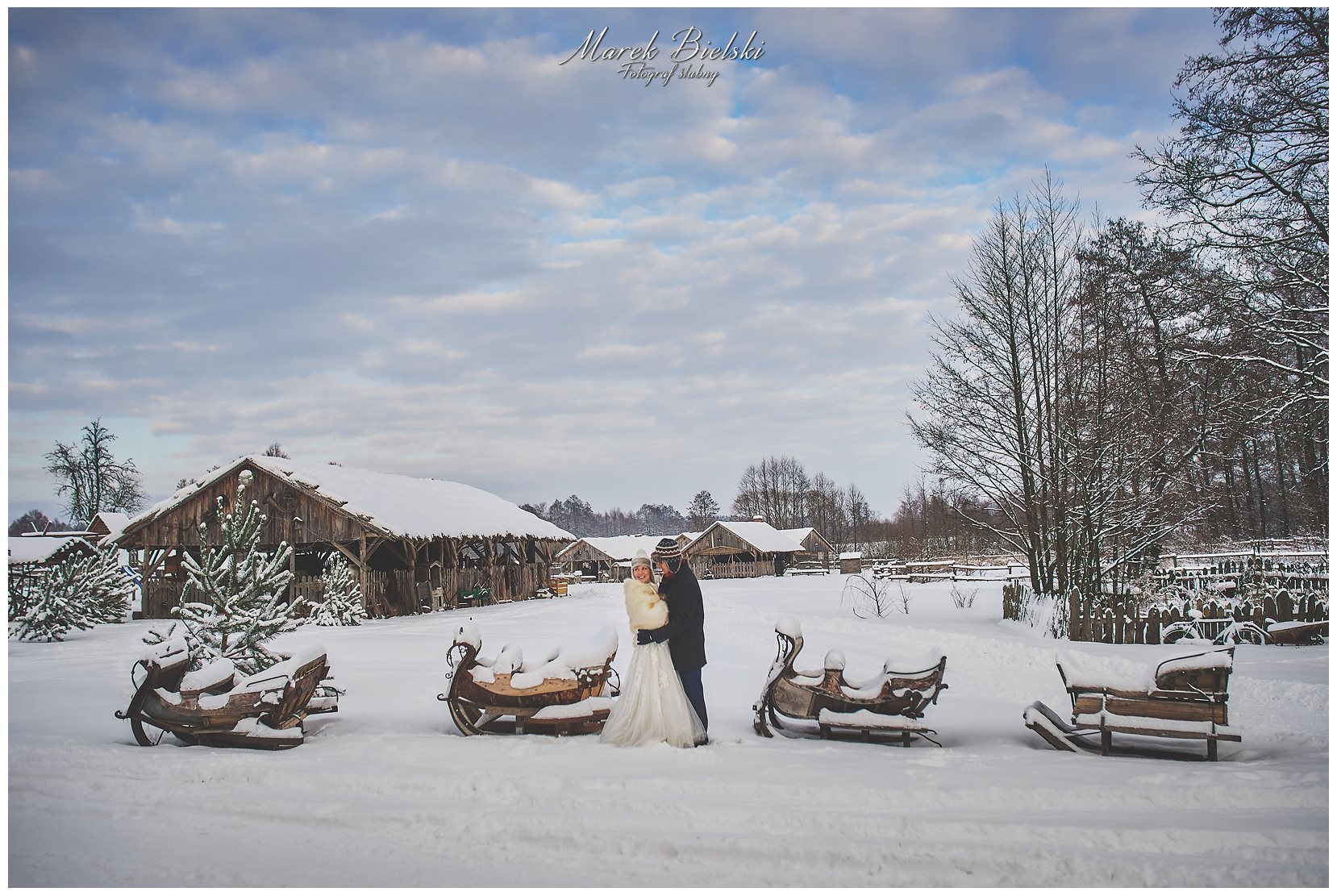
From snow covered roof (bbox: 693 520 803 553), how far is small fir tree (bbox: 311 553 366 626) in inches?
1632

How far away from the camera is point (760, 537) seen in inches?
2537

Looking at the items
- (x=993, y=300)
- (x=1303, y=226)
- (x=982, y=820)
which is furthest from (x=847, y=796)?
(x=993, y=300)

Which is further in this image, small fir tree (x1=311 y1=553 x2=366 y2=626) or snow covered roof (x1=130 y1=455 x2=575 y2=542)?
snow covered roof (x1=130 y1=455 x2=575 y2=542)

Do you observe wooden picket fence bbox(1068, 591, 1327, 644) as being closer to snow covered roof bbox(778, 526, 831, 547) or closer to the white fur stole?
the white fur stole

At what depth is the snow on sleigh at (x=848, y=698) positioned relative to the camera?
727 cm

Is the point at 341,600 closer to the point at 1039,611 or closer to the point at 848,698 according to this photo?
the point at 1039,611

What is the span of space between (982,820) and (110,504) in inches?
2655

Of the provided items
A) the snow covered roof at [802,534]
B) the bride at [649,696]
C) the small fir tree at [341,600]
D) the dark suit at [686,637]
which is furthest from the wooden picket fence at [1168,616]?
the snow covered roof at [802,534]

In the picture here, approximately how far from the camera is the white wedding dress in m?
7.09

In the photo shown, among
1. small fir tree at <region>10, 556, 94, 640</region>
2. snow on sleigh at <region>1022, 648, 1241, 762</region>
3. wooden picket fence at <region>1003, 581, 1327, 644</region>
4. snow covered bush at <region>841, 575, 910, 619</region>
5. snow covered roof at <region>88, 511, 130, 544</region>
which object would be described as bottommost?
snow covered bush at <region>841, 575, 910, 619</region>

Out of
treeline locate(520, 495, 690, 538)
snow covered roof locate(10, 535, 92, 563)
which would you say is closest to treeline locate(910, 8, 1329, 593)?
snow covered roof locate(10, 535, 92, 563)

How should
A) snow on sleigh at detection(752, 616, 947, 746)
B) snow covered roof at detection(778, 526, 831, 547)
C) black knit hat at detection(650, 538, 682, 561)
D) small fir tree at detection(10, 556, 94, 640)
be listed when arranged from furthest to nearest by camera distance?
snow covered roof at detection(778, 526, 831, 547) → small fir tree at detection(10, 556, 94, 640) → black knit hat at detection(650, 538, 682, 561) → snow on sleigh at detection(752, 616, 947, 746)

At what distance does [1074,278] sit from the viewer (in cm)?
1883

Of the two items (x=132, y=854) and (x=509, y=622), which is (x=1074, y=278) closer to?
(x=509, y=622)
